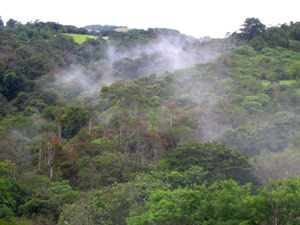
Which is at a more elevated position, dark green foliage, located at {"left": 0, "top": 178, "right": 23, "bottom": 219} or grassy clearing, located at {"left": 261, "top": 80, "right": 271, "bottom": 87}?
grassy clearing, located at {"left": 261, "top": 80, "right": 271, "bottom": 87}

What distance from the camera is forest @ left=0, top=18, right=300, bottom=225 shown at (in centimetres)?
1237

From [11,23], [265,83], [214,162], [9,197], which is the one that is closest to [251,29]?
[265,83]

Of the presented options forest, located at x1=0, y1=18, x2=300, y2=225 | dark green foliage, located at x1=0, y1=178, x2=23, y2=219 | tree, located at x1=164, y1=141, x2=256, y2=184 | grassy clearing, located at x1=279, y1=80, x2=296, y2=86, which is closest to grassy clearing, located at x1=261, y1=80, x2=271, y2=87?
forest, located at x1=0, y1=18, x2=300, y2=225

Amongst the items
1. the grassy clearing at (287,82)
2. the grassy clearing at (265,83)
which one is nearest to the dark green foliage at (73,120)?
the grassy clearing at (265,83)

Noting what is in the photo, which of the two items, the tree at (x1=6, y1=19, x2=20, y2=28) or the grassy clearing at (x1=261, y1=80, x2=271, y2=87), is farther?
the tree at (x1=6, y1=19, x2=20, y2=28)

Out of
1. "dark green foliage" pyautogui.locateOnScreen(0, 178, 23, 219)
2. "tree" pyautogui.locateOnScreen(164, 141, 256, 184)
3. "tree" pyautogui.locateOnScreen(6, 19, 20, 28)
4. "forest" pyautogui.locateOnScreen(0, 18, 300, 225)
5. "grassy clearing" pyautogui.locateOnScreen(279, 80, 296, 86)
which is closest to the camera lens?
"forest" pyautogui.locateOnScreen(0, 18, 300, 225)

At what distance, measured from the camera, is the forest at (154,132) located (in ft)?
40.6

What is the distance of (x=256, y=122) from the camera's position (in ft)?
87.7

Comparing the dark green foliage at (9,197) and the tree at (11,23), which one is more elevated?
the tree at (11,23)

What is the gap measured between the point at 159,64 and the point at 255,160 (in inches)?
1069

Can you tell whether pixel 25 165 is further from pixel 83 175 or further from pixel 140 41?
pixel 140 41

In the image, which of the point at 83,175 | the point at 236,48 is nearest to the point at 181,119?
the point at 83,175

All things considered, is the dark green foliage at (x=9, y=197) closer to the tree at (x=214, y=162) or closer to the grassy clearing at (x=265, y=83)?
the tree at (x=214, y=162)

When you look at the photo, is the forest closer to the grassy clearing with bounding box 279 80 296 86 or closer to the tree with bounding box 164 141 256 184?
the tree with bounding box 164 141 256 184
